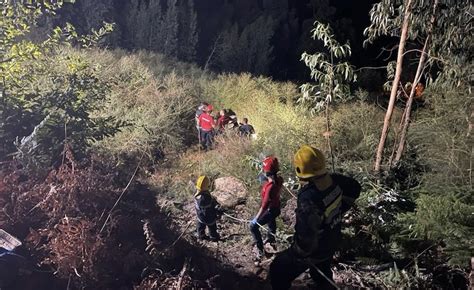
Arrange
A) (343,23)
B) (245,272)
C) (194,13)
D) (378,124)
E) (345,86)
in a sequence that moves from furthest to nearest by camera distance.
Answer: (194,13), (343,23), (378,124), (345,86), (245,272)

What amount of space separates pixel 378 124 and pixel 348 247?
129 inches

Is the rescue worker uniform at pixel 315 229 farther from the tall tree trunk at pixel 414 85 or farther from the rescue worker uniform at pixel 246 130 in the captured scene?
the rescue worker uniform at pixel 246 130

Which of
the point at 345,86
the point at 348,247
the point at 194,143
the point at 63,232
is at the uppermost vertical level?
the point at 345,86

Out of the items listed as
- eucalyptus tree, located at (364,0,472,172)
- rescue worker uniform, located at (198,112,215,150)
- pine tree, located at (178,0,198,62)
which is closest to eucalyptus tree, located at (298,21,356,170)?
eucalyptus tree, located at (364,0,472,172)

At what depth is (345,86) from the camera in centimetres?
659

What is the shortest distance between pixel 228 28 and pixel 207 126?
852cm

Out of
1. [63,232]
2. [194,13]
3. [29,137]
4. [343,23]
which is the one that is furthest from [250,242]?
[194,13]

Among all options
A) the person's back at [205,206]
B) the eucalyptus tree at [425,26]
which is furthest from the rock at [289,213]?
the eucalyptus tree at [425,26]

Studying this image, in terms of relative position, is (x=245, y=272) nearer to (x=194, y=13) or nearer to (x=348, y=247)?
(x=348, y=247)

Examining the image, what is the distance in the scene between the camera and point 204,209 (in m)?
5.78

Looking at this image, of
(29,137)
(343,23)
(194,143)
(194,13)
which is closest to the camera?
(29,137)

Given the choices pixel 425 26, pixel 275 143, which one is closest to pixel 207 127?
pixel 275 143

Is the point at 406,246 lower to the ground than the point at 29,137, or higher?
lower

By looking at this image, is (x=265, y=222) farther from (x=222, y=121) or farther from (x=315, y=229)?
(x=222, y=121)
